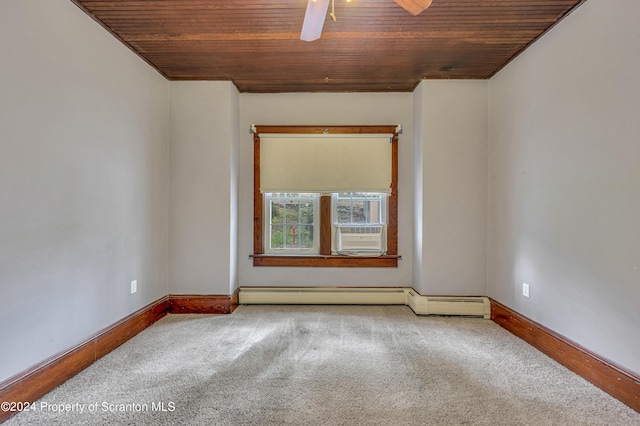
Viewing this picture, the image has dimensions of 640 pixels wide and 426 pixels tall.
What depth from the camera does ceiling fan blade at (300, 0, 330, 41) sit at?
1776 millimetres

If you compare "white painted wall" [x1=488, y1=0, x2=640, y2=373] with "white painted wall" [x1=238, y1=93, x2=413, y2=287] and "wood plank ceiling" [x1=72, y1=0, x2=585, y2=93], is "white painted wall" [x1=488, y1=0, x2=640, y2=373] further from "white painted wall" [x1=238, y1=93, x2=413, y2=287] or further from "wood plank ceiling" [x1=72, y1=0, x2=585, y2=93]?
"white painted wall" [x1=238, y1=93, x2=413, y2=287]

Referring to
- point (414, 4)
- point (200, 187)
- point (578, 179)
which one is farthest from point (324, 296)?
point (414, 4)

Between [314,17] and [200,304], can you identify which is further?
[200,304]

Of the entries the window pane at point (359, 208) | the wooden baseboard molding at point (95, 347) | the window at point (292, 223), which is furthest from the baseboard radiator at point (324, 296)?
the window pane at point (359, 208)

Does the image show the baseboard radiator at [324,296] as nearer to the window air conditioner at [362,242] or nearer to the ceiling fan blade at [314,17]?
the window air conditioner at [362,242]

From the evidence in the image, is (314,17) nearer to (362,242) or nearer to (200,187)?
(200,187)

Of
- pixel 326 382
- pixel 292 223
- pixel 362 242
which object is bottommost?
pixel 326 382

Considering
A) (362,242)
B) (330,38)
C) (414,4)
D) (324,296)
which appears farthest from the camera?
(362,242)

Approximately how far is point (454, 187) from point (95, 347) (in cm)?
361

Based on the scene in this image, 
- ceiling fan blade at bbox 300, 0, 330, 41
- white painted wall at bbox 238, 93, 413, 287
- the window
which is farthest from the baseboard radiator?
ceiling fan blade at bbox 300, 0, 330, 41

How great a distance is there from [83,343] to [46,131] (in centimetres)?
148

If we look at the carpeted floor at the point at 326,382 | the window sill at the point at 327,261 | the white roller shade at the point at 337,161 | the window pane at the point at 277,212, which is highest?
the white roller shade at the point at 337,161

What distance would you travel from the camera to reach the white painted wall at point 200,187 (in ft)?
11.5

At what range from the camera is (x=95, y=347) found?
7.75ft
